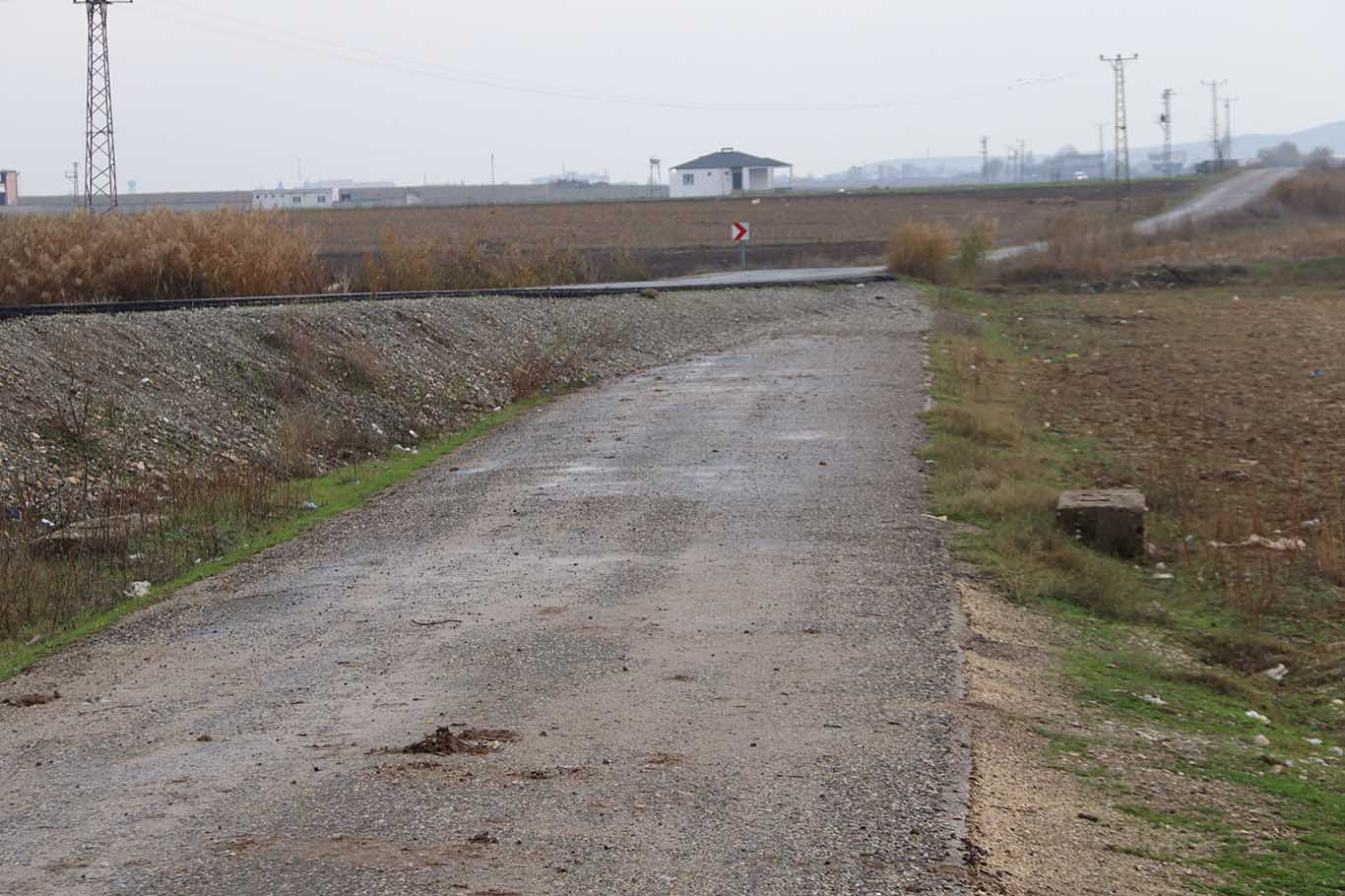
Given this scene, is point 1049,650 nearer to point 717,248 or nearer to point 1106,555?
point 1106,555

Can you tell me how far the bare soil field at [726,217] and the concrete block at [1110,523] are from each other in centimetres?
4885

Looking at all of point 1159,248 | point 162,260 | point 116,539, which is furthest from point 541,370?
point 1159,248

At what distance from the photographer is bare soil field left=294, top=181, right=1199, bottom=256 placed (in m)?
70.6

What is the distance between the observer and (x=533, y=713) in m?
7.35

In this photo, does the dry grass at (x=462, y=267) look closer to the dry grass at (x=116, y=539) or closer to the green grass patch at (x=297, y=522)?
the green grass patch at (x=297, y=522)

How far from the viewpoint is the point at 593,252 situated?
192ft

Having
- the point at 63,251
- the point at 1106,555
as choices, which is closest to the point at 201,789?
the point at 1106,555

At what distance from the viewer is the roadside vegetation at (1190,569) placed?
6402 mm

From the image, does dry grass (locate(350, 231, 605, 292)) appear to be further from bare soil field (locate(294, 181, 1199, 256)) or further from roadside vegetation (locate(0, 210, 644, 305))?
bare soil field (locate(294, 181, 1199, 256))

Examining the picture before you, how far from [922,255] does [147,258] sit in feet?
80.4

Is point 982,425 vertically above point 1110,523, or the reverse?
point 982,425

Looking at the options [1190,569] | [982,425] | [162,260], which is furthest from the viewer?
[162,260]

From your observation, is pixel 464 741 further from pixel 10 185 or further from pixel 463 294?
pixel 10 185

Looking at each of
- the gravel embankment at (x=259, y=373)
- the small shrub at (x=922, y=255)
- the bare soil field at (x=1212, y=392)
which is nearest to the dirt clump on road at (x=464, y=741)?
the bare soil field at (x=1212, y=392)
